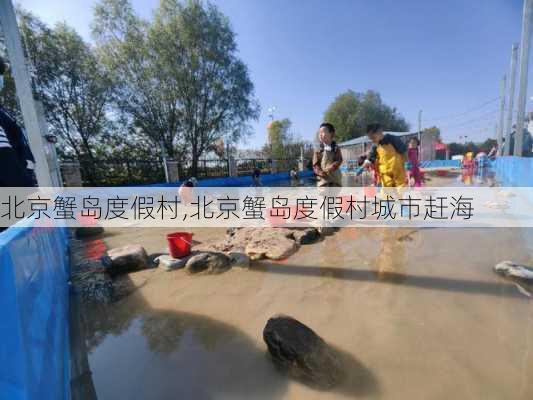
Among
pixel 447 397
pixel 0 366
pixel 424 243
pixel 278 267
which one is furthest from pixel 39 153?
pixel 424 243

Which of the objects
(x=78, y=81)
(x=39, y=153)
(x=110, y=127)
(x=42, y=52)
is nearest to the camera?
(x=39, y=153)

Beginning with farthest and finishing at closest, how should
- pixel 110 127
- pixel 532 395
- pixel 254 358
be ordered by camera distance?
pixel 110 127 → pixel 254 358 → pixel 532 395

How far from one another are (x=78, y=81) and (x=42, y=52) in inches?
81.1

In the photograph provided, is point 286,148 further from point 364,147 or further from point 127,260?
point 127,260

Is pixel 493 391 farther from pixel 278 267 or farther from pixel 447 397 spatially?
pixel 278 267

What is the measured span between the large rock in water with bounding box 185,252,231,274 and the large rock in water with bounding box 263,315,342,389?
1800 millimetres

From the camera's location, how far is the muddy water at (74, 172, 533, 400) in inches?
66.7

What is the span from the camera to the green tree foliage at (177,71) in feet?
53.6

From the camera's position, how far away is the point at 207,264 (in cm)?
366

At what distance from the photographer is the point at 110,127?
1703cm

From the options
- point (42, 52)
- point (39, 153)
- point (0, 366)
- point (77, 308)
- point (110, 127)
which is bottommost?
point (77, 308)

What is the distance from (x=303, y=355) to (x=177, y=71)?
19.5m

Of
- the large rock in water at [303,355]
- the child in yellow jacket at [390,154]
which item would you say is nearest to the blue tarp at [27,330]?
the large rock in water at [303,355]

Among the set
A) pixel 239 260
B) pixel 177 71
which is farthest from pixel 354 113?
pixel 239 260
